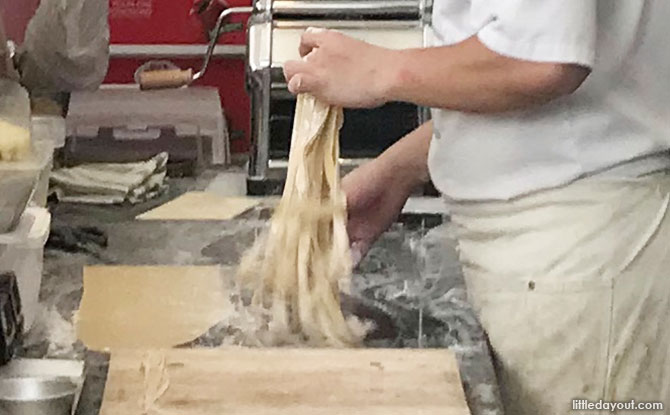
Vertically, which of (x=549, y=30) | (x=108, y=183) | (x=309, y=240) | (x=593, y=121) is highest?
(x=549, y=30)

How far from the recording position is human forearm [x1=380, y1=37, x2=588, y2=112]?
0.96 meters

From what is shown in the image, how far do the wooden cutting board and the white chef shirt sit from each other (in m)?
0.23

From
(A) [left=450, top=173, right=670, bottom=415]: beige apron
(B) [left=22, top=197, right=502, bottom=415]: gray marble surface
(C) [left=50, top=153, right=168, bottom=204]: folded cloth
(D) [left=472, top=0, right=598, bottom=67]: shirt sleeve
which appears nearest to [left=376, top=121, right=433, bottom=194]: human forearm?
(B) [left=22, top=197, right=502, bottom=415]: gray marble surface

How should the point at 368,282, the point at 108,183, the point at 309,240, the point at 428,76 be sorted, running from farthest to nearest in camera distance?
the point at 108,183 < the point at 368,282 < the point at 309,240 < the point at 428,76

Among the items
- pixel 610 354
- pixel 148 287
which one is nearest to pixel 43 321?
pixel 148 287

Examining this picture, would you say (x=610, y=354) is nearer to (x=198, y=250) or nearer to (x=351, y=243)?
(x=351, y=243)

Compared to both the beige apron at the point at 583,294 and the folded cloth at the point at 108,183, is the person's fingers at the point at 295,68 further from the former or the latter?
the folded cloth at the point at 108,183

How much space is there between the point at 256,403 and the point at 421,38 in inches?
34.7

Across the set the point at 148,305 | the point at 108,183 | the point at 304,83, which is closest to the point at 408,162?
the point at 304,83

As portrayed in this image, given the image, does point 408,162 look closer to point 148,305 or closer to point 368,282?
point 368,282

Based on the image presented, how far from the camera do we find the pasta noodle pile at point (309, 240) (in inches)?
42.8

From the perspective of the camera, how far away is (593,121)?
105 cm

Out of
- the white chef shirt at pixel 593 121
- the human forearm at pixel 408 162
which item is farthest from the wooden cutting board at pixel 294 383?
the human forearm at pixel 408 162

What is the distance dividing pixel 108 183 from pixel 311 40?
62 centimetres
